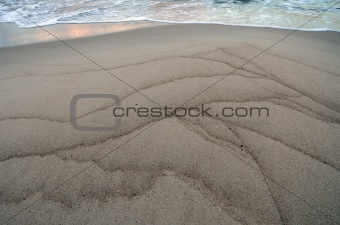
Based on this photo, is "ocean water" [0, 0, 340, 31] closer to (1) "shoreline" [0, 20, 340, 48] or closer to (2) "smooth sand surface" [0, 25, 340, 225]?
(1) "shoreline" [0, 20, 340, 48]

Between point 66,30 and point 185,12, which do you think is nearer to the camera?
point 66,30

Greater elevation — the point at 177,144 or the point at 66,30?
the point at 66,30

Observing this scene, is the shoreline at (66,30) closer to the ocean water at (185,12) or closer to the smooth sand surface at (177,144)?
the ocean water at (185,12)

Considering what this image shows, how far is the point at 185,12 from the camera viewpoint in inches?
180

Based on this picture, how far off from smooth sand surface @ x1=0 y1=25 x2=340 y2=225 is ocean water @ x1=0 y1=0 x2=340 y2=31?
151cm

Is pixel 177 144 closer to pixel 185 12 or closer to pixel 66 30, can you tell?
pixel 66 30

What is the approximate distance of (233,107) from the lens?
1.88 meters

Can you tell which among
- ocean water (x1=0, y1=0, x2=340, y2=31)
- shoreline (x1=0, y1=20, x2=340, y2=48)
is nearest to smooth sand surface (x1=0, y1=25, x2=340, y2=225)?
shoreline (x1=0, y1=20, x2=340, y2=48)

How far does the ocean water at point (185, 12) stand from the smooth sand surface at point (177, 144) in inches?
59.5

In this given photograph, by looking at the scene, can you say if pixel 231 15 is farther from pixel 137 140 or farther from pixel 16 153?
pixel 16 153

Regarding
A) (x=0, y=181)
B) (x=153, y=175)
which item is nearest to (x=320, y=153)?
(x=153, y=175)

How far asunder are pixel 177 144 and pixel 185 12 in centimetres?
365

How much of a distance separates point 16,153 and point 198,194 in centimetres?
121

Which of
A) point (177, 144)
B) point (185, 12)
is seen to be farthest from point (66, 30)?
point (177, 144)
